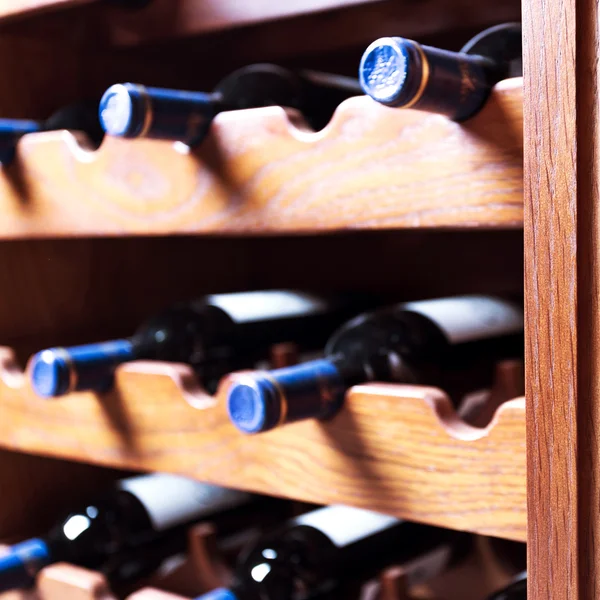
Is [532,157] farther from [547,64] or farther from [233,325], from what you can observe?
[233,325]

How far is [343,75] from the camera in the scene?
0.90 metres

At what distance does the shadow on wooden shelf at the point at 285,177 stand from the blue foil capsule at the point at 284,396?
0.10 m

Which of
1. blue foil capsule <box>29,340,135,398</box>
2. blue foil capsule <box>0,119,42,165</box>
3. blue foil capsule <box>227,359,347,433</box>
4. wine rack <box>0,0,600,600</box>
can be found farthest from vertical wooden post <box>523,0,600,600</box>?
blue foil capsule <box>0,119,42,165</box>

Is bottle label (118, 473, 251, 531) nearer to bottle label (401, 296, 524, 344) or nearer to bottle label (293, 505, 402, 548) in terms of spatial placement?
bottle label (293, 505, 402, 548)

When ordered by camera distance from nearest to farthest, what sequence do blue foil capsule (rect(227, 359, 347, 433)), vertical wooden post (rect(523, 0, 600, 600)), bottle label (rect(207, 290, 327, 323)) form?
vertical wooden post (rect(523, 0, 600, 600)) → blue foil capsule (rect(227, 359, 347, 433)) → bottle label (rect(207, 290, 327, 323))

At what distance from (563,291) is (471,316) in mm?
304

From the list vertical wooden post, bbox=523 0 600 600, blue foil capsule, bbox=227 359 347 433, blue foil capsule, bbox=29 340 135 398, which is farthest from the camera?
blue foil capsule, bbox=29 340 135 398

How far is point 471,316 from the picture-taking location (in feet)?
2.30

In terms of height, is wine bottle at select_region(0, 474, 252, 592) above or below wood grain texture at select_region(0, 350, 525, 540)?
below

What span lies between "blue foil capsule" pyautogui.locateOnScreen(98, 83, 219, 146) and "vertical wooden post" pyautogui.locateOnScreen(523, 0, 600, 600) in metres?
0.26

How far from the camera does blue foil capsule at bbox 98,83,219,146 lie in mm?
566

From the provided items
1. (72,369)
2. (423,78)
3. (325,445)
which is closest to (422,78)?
(423,78)

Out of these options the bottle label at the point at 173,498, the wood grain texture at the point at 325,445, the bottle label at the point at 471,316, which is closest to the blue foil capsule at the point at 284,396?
the wood grain texture at the point at 325,445

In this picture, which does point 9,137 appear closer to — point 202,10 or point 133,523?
point 202,10
